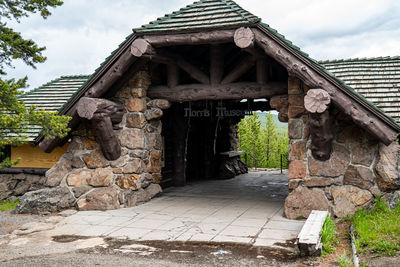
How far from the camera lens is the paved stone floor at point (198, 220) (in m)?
6.33

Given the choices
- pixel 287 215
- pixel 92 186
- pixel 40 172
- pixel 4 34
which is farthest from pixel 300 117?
pixel 40 172

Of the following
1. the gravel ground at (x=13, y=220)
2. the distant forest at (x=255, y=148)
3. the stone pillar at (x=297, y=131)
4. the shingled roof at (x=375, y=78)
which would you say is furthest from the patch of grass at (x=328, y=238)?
the distant forest at (x=255, y=148)

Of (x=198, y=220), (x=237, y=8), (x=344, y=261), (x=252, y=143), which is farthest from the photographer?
(x=252, y=143)

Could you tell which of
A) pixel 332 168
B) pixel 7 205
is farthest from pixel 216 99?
pixel 7 205

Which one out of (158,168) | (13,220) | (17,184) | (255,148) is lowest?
(13,220)

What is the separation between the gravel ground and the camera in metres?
7.03

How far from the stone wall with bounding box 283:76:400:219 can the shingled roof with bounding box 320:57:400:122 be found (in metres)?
1.05

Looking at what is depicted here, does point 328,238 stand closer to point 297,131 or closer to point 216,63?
point 297,131

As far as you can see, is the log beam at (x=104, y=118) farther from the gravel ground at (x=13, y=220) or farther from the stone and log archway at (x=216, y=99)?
the gravel ground at (x=13, y=220)

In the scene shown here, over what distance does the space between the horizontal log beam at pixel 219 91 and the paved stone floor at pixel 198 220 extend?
7.91ft

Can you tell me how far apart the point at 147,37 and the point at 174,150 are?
15.2 feet

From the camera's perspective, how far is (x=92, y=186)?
8.77m

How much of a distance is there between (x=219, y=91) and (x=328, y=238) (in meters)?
4.06

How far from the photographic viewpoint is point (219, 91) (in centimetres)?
861
